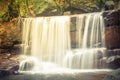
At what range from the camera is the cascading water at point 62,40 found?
16891 millimetres

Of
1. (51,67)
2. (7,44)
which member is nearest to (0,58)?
(7,44)

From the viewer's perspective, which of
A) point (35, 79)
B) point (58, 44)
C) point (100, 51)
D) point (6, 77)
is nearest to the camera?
point (35, 79)

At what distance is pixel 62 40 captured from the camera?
18.9m

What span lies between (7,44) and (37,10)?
3.69 m

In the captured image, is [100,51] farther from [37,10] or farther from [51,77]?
[37,10]

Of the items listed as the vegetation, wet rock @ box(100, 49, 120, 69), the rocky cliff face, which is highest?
the vegetation

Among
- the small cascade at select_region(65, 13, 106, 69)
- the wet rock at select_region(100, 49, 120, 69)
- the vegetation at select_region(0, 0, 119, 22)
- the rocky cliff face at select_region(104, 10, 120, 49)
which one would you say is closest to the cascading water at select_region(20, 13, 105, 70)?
the small cascade at select_region(65, 13, 106, 69)

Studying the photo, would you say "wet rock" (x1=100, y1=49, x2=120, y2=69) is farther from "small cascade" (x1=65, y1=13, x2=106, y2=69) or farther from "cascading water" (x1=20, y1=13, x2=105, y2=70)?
"cascading water" (x1=20, y1=13, x2=105, y2=70)

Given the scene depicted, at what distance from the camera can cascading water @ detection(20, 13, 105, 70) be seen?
55.4 feet

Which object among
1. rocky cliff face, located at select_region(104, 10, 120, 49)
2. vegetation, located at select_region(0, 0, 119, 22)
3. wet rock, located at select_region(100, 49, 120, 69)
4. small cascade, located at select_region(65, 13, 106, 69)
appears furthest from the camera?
vegetation, located at select_region(0, 0, 119, 22)

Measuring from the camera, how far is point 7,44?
65.5 feet

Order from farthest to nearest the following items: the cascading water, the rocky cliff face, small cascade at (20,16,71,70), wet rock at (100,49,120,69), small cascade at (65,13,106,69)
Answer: small cascade at (20,16,71,70) < the cascading water < the rocky cliff face < small cascade at (65,13,106,69) < wet rock at (100,49,120,69)

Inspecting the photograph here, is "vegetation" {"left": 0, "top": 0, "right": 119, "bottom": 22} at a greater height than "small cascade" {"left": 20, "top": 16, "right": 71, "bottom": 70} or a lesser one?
greater

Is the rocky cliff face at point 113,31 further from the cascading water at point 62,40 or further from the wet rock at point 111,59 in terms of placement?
the wet rock at point 111,59
